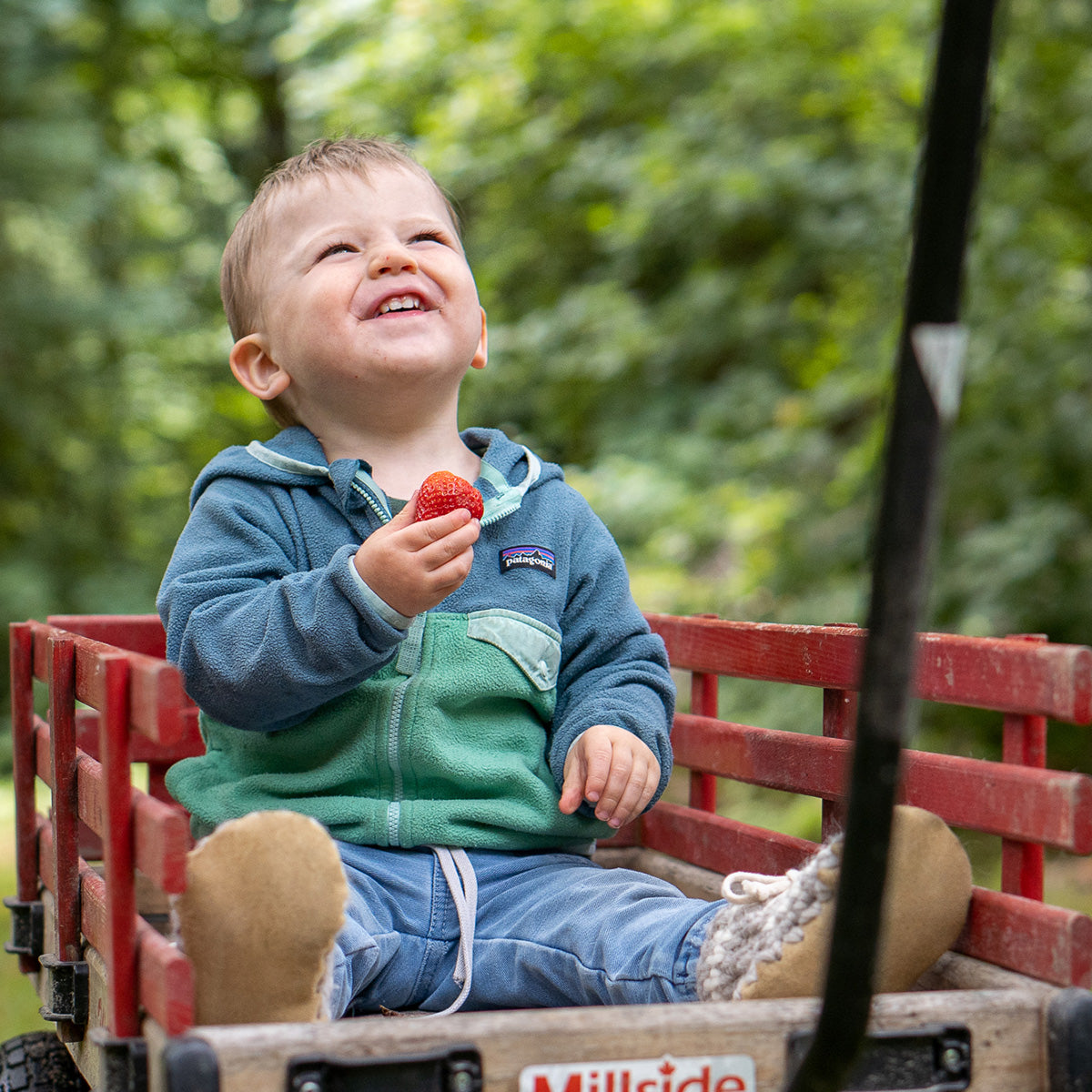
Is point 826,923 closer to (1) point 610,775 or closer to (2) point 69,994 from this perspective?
(1) point 610,775

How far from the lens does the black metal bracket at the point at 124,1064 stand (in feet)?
3.70

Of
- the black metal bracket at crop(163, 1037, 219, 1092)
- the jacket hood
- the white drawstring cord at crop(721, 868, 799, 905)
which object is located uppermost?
the jacket hood

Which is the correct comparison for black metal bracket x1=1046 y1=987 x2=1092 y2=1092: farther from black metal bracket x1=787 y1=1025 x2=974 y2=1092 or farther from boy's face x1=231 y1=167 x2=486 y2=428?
boy's face x1=231 y1=167 x2=486 y2=428

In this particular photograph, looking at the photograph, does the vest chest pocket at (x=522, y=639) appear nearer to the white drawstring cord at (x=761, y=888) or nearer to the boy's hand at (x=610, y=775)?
the boy's hand at (x=610, y=775)

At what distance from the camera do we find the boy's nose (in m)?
1.71

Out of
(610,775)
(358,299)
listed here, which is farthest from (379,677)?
(358,299)

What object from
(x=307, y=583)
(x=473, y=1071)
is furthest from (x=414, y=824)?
(x=473, y=1071)

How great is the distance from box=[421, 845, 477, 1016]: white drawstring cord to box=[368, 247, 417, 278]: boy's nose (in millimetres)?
728

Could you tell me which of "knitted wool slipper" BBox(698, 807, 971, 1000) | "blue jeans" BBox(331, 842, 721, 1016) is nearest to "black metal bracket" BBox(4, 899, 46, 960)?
"blue jeans" BBox(331, 842, 721, 1016)

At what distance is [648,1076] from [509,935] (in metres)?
0.45

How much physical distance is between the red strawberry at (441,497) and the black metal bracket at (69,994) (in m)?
0.61

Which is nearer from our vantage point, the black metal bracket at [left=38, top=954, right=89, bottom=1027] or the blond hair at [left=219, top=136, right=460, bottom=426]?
the black metal bracket at [left=38, top=954, right=89, bottom=1027]

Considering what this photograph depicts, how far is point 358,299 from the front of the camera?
1.70 m

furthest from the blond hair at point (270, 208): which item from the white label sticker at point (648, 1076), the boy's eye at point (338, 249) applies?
the white label sticker at point (648, 1076)
